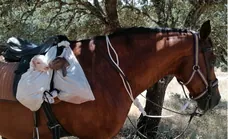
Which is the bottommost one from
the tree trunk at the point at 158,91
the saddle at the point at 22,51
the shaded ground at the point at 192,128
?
the shaded ground at the point at 192,128

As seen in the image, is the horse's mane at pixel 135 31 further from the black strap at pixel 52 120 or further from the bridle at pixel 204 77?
the black strap at pixel 52 120

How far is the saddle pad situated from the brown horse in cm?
2

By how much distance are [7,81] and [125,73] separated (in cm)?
97

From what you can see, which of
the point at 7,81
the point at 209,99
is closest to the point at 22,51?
the point at 7,81

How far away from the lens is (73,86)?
2693 millimetres

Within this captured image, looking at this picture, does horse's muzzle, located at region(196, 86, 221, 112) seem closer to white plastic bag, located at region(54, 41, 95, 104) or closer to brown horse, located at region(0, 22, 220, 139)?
brown horse, located at region(0, 22, 220, 139)

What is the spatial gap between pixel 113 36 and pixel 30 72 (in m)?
0.79

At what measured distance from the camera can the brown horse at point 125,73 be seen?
279 centimetres

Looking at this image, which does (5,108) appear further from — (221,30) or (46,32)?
(221,30)

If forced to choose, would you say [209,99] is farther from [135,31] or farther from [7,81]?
[7,81]

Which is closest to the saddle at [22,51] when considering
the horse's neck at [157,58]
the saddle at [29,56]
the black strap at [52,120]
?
the saddle at [29,56]

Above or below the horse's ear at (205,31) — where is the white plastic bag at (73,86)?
below

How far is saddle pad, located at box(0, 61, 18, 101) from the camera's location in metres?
2.79

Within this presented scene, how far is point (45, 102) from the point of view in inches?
106
